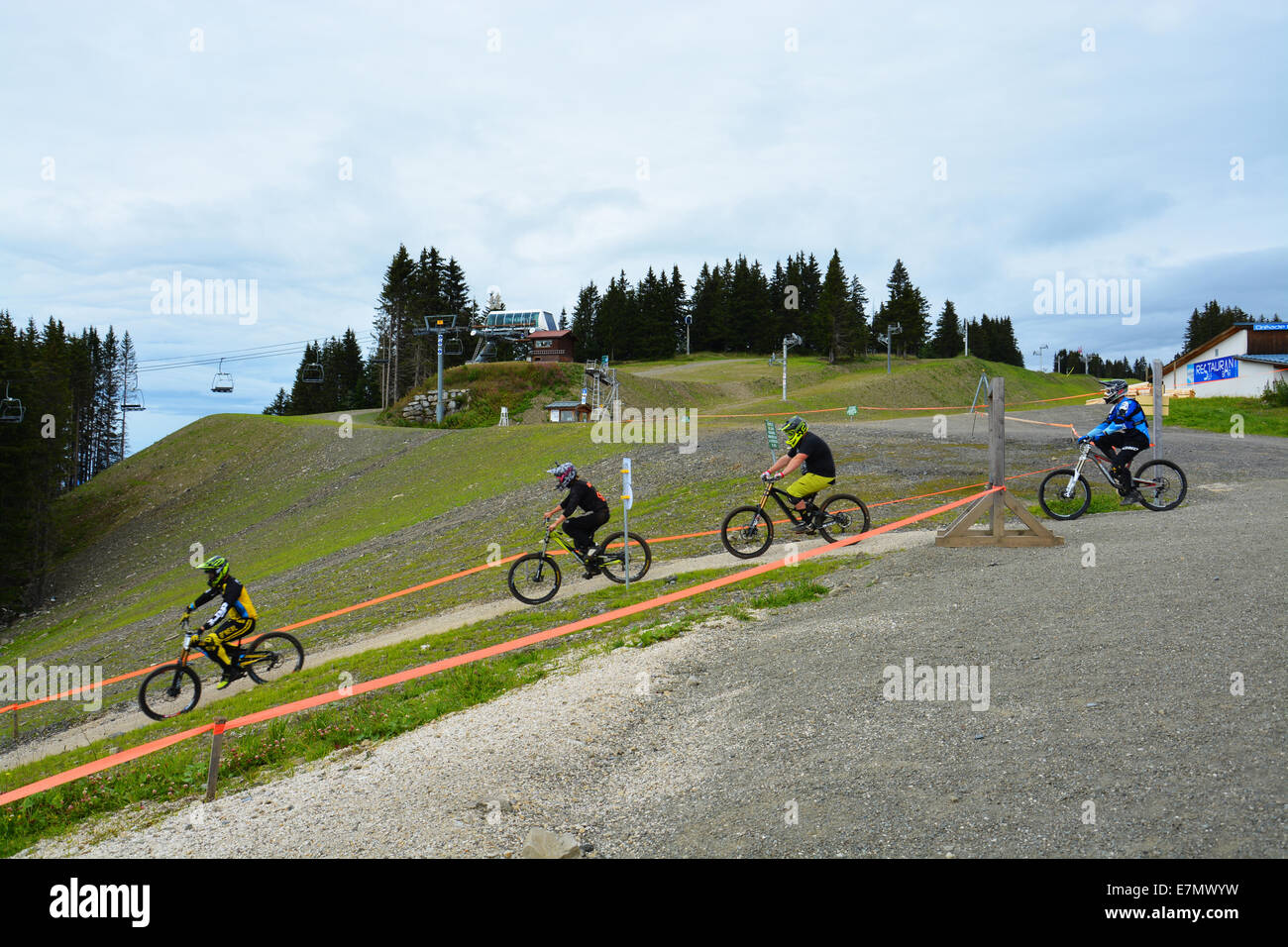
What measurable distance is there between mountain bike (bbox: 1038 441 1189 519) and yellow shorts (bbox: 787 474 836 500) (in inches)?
172

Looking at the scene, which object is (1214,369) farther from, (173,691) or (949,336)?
(949,336)

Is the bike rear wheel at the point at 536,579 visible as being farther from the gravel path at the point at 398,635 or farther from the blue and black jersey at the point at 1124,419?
the blue and black jersey at the point at 1124,419

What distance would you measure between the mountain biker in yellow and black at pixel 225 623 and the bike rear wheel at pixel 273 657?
0.76ft

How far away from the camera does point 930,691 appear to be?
22.2ft

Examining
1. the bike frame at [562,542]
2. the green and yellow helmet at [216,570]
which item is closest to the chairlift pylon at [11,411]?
the green and yellow helmet at [216,570]

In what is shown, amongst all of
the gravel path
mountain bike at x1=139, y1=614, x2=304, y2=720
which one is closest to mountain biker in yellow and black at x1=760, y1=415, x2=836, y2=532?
the gravel path

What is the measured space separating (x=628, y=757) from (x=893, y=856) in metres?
2.72

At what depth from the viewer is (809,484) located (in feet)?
44.0

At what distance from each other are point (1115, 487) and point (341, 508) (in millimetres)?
30082

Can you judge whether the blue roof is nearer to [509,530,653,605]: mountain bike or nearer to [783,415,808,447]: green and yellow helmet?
[783,415,808,447]: green and yellow helmet

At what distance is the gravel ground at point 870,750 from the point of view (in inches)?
181

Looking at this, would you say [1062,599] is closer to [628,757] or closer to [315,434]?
[628,757]


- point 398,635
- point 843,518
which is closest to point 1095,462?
point 843,518
